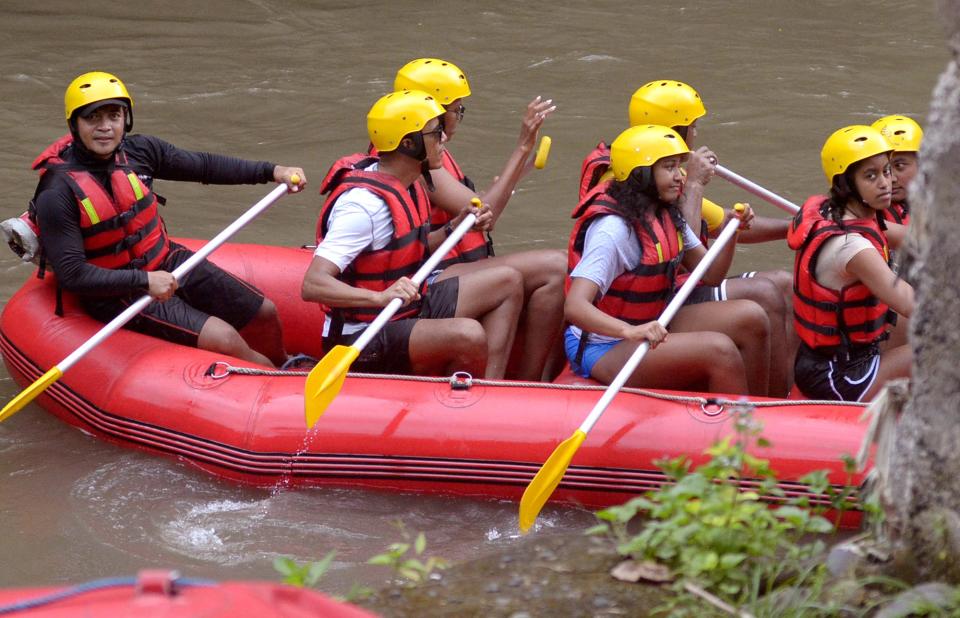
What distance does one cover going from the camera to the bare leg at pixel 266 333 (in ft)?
17.3

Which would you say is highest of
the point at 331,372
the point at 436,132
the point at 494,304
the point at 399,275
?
the point at 436,132

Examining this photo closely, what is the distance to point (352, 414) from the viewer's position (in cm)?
463

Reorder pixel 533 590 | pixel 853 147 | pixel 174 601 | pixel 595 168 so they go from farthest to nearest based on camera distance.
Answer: pixel 595 168
pixel 853 147
pixel 533 590
pixel 174 601

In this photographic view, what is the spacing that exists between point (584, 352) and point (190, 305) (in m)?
1.58

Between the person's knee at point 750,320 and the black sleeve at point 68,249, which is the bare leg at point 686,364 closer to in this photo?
the person's knee at point 750,320

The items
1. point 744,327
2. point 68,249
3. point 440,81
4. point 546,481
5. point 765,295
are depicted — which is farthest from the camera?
point 440,81

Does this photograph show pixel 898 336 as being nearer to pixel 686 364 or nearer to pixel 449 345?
pixel 686 364

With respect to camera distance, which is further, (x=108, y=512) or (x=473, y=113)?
(x=473, y=113)

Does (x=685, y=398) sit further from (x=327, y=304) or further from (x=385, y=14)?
(x=385, y=14)

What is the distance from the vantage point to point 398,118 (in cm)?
473

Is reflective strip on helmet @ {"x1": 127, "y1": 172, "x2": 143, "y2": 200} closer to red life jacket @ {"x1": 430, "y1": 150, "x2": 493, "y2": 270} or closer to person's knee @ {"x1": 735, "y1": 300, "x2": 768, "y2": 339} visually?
red life jacket @ {"x1": 430, "y1": 150, "x2": 493, "y2": 270}

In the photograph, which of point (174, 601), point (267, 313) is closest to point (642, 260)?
point (267, 313)

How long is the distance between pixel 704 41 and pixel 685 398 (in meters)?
6.96

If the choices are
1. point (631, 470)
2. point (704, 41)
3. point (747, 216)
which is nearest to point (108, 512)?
point (631, 470)
